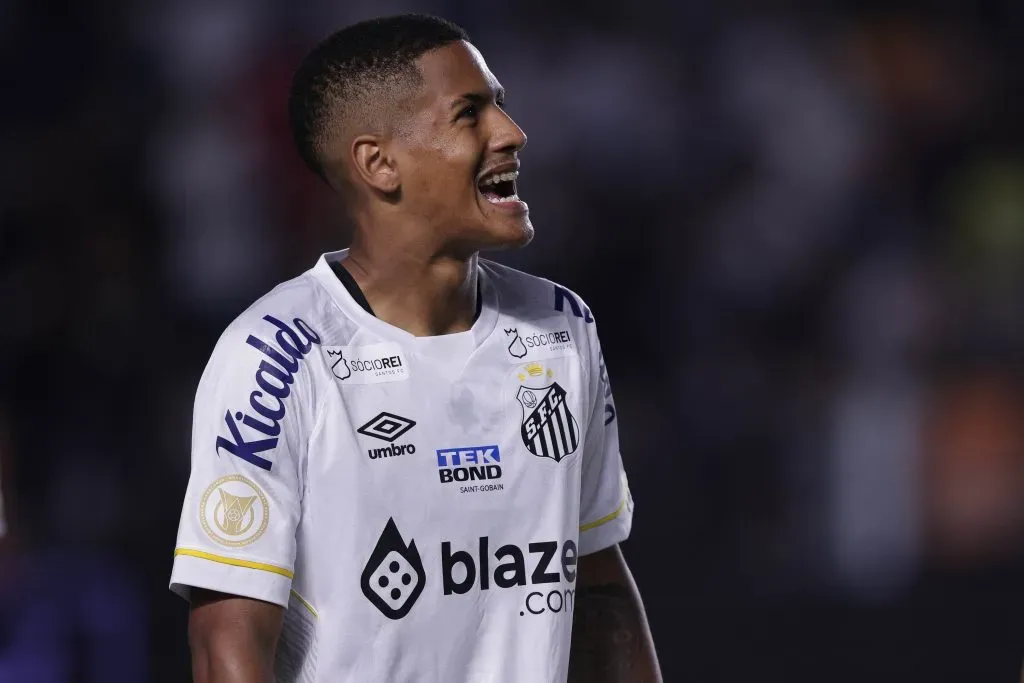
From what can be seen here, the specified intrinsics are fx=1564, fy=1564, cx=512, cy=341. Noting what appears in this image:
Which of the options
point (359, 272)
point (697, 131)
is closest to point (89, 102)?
point (697, 131)

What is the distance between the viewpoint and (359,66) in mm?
2754

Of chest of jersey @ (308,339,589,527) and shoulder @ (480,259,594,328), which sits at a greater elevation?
shoulder @ (480,259,594,328)

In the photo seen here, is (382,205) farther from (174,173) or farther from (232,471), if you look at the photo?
(174,173)

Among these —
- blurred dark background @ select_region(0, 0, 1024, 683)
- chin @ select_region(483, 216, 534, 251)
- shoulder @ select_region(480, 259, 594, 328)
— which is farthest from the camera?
blurred dark background @ select_region(0, 0, 1024, 683)

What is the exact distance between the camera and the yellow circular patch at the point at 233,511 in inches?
98.1

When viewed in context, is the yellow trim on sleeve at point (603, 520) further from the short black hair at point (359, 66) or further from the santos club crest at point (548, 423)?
the short black hair at point (359, 66)

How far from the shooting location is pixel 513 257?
6.07 meters

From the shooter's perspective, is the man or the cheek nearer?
the man

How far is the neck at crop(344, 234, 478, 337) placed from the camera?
277 cm

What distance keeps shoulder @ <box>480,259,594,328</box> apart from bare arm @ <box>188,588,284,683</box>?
2.46ft

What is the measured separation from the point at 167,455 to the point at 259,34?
6.21 ft

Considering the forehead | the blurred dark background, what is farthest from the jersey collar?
the blurred dark background

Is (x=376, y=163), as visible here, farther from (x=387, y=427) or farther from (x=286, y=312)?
(x=387, y=427)

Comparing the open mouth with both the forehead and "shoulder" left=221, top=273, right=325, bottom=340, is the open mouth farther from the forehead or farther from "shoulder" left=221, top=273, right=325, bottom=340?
"shoulder" left=221, top=273, right=325, bottom=340
